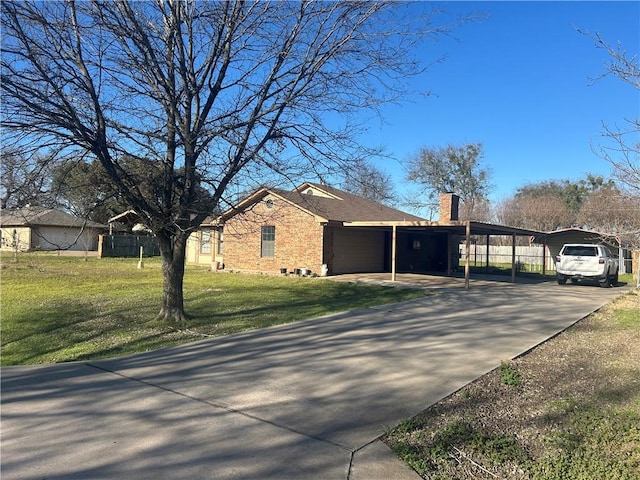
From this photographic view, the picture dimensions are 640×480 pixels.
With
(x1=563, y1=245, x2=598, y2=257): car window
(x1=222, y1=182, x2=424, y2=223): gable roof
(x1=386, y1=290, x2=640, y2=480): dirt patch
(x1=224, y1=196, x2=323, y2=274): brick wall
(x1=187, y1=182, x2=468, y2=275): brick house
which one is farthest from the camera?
(x1=224, y1=196, x2=323, y2=274): brick wall

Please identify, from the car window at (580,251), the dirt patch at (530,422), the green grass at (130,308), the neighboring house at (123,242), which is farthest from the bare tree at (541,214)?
the dirt patch at (530,422)

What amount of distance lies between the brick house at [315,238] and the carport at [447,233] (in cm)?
9

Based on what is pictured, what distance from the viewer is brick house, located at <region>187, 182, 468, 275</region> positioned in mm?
21547

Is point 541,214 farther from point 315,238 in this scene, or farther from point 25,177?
point 25,177

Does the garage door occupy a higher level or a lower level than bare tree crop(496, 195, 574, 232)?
lower

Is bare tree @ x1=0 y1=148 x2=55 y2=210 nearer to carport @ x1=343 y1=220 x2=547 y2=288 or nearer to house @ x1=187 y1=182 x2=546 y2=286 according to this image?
house @ x1=187 y1=182 x2=546 y2=286

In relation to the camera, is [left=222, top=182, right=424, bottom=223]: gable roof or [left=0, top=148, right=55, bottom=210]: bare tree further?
[left=222, top=182, right=424, bottom=223]: gable roof

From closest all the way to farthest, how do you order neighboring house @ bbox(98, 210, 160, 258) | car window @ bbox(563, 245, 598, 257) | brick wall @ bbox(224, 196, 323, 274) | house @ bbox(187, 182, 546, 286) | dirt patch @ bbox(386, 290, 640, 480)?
dirt patch @ bbox(386, 290, 640, 480) → car window @ bbox(563, 245, 598, 257) → house @ bbox(187, 182, 546, 286) → brick wall @ bbox(224, 196, 323, 274) → neighboring house @ bbox(98, 210, 160, 258)

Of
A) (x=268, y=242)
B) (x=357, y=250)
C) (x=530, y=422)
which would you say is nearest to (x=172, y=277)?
(x=530, y=422)

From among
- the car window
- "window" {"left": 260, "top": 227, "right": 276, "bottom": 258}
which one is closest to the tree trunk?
"window" {"left": 260, "top": 227, "right": 276, "bottom": 258}

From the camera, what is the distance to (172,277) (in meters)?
9.89

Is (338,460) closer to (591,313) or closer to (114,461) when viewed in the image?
(114,461)

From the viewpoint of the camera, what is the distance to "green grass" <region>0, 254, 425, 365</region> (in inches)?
315

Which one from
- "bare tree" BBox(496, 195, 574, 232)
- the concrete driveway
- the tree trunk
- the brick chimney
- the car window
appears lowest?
the concrete driveway
